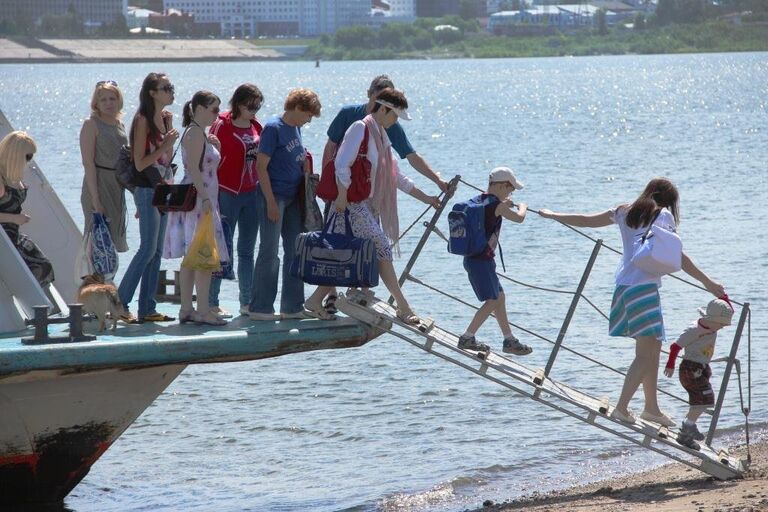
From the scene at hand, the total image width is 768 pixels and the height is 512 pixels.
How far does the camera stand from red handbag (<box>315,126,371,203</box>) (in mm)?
8552

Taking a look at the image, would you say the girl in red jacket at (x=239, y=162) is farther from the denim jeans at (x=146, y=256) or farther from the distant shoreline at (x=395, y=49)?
the distant shoreline at (x=395, y=49)

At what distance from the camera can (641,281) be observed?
8.70 meters

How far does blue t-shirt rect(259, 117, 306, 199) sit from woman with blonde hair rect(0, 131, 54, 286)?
57.2 inches

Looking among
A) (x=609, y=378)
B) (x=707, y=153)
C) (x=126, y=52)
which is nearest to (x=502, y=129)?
(x=707, y=153)

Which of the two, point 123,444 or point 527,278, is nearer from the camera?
point 123,444

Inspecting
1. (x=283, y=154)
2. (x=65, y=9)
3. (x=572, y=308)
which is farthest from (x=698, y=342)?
(x=65, y=9)

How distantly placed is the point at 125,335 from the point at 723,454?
3.86 meters

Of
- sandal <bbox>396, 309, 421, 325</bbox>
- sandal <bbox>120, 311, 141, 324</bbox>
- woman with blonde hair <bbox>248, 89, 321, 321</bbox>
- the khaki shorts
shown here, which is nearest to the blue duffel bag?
woman with blonde hair <bbox>248, 89, 321, 321</bbox>

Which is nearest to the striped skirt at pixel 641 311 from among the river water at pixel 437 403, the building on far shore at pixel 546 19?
the river water at pixel 437 403

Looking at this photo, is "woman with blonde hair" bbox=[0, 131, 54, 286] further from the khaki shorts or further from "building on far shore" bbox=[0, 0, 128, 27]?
"building on far shore" bbox=[0, 0, 128, 27]

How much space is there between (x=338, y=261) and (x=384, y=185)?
0.56 meters

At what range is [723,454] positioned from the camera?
9.29 meters

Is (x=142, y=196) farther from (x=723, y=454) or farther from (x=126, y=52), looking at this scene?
(x=126, y=52)

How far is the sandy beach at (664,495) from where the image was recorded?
Answer: 27.2 ft
